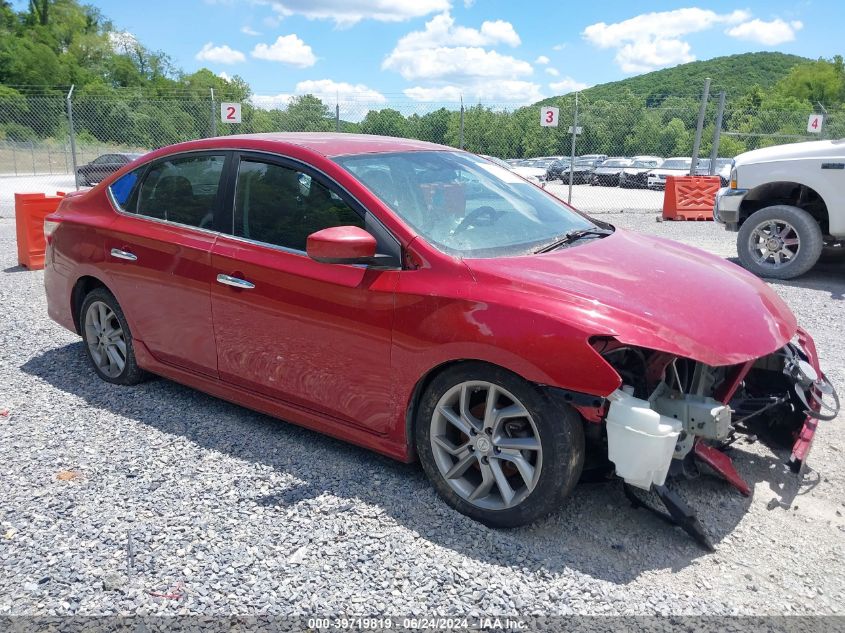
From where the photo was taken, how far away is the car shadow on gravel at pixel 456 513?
9.16 ft

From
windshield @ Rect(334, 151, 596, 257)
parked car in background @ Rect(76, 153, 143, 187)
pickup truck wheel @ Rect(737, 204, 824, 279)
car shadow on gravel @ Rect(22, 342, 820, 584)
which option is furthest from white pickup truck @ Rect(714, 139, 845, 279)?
parked car in background @ Rect(76, 153, 143, 187)

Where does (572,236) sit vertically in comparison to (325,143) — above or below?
below

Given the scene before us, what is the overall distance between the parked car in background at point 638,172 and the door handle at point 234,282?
27.4m

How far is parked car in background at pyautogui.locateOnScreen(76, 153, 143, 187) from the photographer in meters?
19.4

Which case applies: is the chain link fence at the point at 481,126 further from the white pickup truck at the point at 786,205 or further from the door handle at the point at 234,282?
the door handle at the point at 234,282

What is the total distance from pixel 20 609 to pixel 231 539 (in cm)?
78

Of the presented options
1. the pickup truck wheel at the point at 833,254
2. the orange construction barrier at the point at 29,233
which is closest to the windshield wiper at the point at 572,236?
the pickup truck wheel at the point at 833,254

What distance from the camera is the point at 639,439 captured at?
8.42 ft

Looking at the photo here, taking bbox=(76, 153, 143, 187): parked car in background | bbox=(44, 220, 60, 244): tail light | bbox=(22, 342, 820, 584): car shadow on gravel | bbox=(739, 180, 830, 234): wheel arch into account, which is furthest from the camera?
bbox=(76, 153, 143, 187): parked car in background

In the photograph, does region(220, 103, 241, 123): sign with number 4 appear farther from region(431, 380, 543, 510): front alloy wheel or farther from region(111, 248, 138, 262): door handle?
region(431, 380, 543, 510): front alloy wheel

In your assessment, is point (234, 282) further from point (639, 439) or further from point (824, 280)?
point (824, 280)

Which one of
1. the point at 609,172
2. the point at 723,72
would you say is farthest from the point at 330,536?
the point at 723,72

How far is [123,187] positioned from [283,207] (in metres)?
1.52

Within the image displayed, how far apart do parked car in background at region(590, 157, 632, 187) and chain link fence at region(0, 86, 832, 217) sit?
0.55 feet
